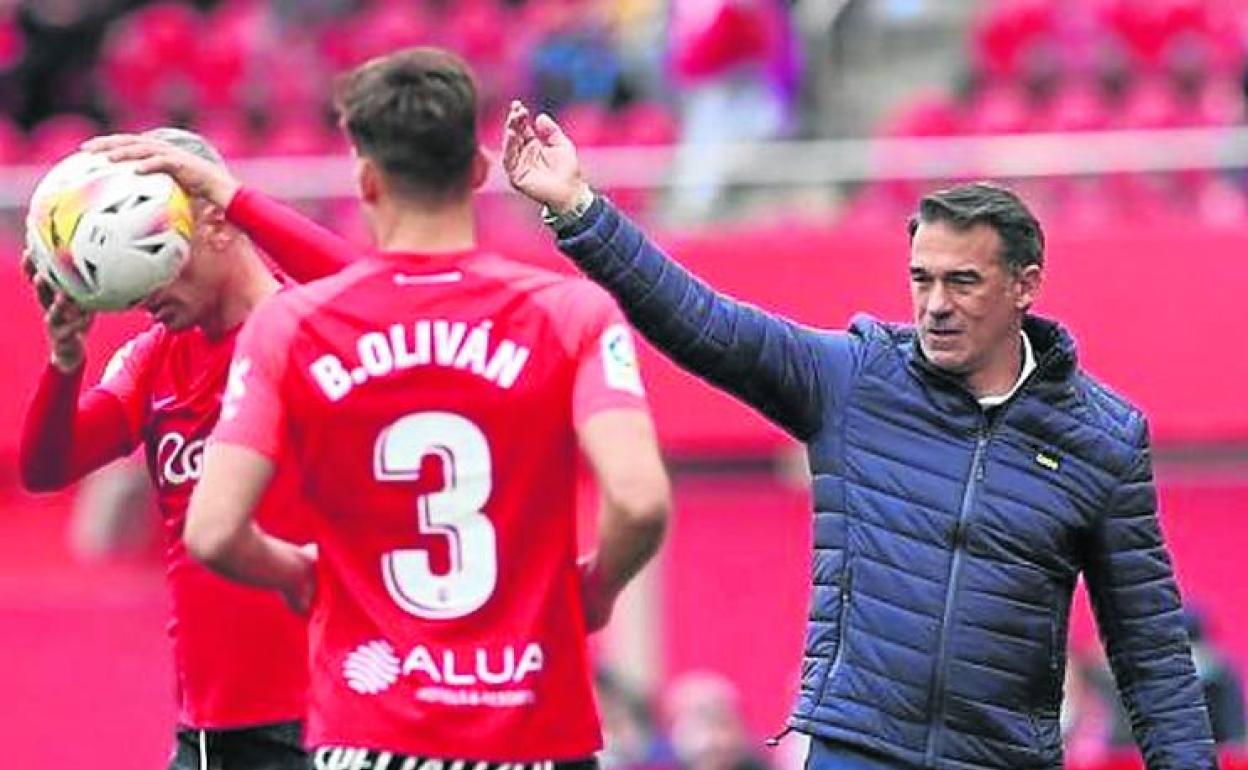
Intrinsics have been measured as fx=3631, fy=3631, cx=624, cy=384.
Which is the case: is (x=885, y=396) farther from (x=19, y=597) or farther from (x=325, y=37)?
(x=325, y=37)

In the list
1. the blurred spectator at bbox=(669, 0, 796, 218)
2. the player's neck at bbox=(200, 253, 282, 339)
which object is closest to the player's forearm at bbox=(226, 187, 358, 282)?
the player's neck at bbox=(200, 253, 282, 339)

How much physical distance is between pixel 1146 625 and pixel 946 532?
0.44 meters

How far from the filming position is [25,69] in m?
17.5

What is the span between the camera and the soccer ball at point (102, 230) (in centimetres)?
648

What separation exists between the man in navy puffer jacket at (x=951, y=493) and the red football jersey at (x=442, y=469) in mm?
904

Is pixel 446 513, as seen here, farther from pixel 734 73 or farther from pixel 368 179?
pixel 734 73

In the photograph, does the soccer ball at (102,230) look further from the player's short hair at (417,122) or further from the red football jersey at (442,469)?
the player's short hair at (417,122)

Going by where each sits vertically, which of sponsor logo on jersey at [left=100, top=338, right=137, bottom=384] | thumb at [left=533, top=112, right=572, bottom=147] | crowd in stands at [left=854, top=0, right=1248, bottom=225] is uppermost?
crowd in stands at [left=854, top=0, right=1248, bottom=225]

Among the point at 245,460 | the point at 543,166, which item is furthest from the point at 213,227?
the point at 245,460

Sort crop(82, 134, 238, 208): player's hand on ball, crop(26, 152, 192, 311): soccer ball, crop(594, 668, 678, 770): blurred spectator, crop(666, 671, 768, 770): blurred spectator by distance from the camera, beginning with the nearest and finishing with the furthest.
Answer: crop(82, 134, 238, 208): player's hand on ball → crop(26, 152, 192, 311): soccer ball → crop(666, 671, 768, 770): blurred spectator → crop(594, 668, 678, 770): blurred spectator

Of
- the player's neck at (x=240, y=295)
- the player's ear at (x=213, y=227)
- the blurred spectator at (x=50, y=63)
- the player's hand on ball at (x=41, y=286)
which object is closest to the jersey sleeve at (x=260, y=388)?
the player's hand on ball at (x=41, y=286)

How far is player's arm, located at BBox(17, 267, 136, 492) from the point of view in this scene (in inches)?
259

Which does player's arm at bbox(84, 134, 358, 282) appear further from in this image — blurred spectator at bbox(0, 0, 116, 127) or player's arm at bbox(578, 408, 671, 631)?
blurred spectator at bbox(0, 0, 116, 127)

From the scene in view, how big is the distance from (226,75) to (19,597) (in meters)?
2.73
